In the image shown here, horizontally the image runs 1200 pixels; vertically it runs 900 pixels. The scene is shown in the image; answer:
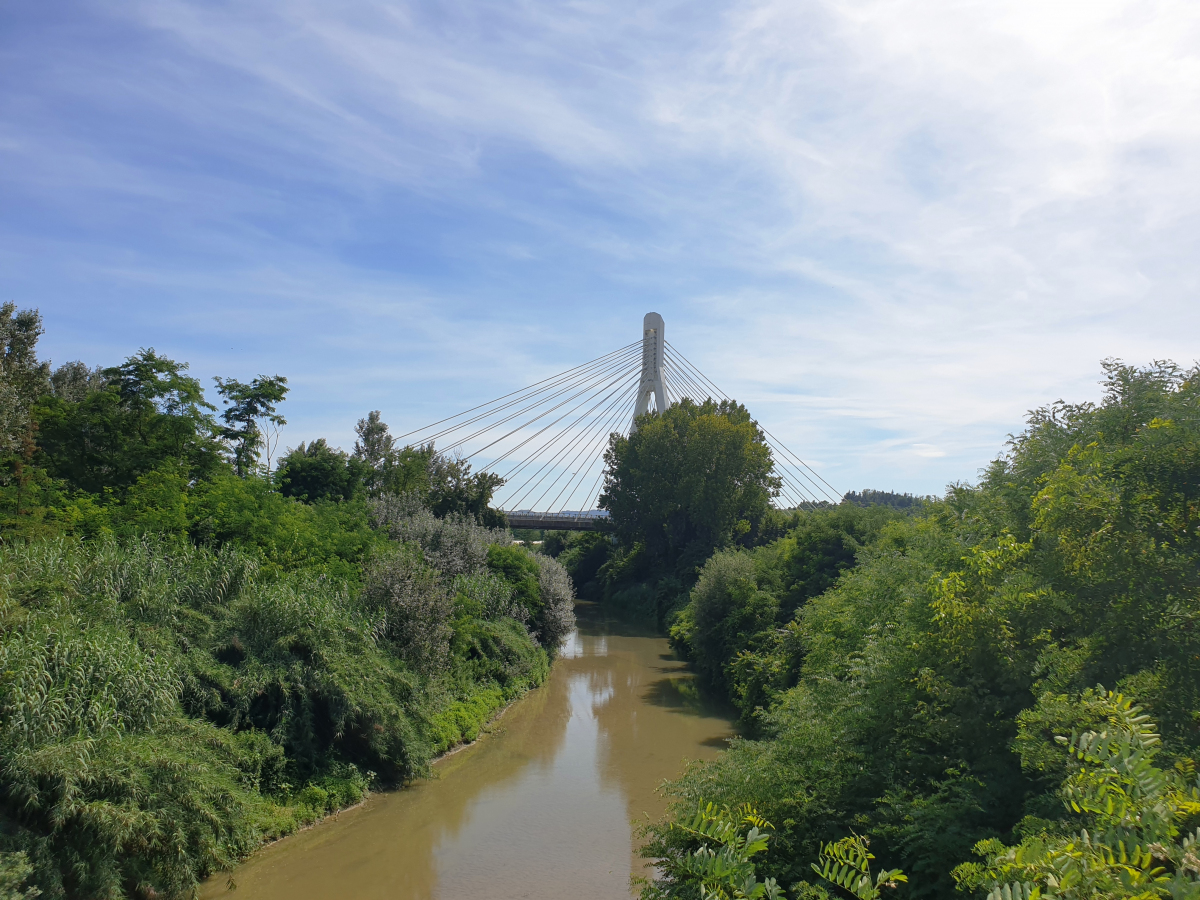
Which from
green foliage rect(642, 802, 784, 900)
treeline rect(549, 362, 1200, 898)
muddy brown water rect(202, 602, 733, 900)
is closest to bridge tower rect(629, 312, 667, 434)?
muddy brown water rect(202, 602, 733, 900)

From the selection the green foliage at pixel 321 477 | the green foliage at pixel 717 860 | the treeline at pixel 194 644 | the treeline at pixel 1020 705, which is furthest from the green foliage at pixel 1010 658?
the green foliage at pixel 321 477

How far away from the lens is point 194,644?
38.8 feet

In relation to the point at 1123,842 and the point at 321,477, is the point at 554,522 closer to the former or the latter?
the point at 321,477

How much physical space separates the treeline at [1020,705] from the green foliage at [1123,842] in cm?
1

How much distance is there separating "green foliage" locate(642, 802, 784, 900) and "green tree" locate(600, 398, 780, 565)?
30.6m

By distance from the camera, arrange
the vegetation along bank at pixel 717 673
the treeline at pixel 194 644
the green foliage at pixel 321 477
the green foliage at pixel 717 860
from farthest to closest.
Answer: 1. the green foliage at pixel 321 477
2. the treeline at pixel 194 644
3. the vegetation along bank at pixel 717 673
4. the green foliage at pixel 717 860

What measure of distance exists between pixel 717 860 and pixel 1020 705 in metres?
4.35

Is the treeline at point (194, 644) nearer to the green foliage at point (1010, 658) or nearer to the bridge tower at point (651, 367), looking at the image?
the green foliage at point (1010, 658)

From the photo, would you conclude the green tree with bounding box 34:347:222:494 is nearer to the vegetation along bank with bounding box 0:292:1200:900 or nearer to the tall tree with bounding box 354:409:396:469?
the vegetation along bank with bounding box 0:292:1200:900

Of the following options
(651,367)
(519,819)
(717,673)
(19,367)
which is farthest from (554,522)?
(519,819)

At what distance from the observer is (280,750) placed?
11.6 meters

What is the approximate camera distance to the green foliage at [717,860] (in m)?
4.13

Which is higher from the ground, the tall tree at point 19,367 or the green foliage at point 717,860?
the tall tree at point 19,367

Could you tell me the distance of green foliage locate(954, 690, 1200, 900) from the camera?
2598mm
